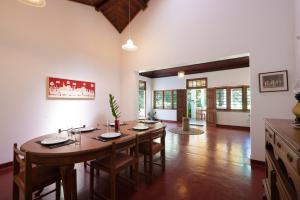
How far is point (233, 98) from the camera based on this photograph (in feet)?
21.4

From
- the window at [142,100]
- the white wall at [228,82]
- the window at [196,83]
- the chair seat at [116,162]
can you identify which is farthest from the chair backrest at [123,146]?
the window at [142,100]

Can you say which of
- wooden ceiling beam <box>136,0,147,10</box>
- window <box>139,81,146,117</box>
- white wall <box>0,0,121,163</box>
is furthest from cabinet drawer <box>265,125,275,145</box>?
window <box>139,81,146,117</box>

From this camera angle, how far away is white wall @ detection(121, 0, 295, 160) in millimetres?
2609

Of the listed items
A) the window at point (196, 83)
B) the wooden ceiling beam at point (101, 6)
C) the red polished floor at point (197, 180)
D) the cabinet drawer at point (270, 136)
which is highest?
the wooden ceiling beam at point (101, 6)

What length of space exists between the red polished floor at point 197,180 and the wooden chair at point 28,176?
22.7 inches

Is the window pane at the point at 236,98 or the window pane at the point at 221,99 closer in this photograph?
the window pane at the point at 236,98

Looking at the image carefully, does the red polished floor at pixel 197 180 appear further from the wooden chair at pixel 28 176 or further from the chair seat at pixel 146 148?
the wooden chair at pixel 28 176

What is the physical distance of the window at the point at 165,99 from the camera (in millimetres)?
8305

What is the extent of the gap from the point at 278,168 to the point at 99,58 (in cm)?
454

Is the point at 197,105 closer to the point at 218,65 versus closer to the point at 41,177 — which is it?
→ the point at 218,65

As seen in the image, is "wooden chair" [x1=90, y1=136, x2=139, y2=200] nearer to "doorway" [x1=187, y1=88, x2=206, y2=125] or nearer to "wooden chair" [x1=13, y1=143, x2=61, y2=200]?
"wooden chair" [x1=13, y1=143, x2=61, y2=200]

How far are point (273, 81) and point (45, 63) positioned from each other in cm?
470

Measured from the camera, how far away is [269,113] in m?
2.72

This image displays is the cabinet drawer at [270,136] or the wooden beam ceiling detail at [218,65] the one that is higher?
the wooden beam ceiling detail at [218,65]
